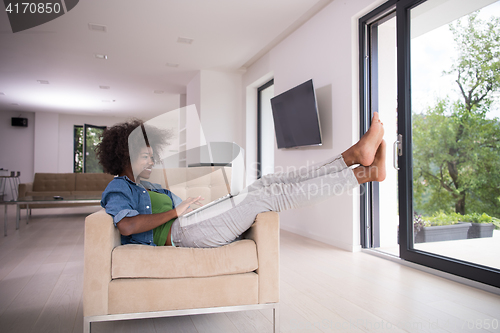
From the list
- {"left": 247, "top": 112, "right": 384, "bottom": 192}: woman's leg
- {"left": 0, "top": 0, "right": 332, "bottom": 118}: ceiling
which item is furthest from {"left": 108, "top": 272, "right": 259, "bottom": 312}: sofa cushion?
{"left": 0, "top": 0, "right": 332, "bottom": 118}: ceiling

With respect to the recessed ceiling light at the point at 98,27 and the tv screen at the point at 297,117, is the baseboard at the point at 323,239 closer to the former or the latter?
A: the tv screen at the point at 297,117

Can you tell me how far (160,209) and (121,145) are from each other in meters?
0.38

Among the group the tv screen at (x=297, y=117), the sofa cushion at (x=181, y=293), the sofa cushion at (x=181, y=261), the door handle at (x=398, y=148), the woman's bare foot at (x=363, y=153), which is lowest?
the sofa cushion at (x=181, y=293)

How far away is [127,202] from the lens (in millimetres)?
1467

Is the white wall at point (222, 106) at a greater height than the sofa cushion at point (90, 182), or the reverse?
the white wall at point (222, 106)

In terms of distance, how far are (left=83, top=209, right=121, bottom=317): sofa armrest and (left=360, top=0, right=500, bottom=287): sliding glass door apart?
87.2 inches

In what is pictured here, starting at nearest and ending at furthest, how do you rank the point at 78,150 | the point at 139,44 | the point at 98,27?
the point at 98,27, the point at 139,44, the point at 78,150

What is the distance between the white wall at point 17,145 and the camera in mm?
9156

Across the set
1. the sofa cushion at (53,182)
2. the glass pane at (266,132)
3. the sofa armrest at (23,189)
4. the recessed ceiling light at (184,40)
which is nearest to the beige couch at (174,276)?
the recessed ceiling light at (184,40)

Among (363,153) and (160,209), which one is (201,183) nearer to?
(160,209)

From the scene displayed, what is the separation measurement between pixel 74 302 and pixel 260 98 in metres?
4.56

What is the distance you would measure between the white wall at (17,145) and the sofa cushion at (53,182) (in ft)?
12.5

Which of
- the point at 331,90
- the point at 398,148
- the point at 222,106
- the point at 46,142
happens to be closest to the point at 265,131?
the point at 222,106

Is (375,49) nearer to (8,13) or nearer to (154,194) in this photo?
(154,194)
